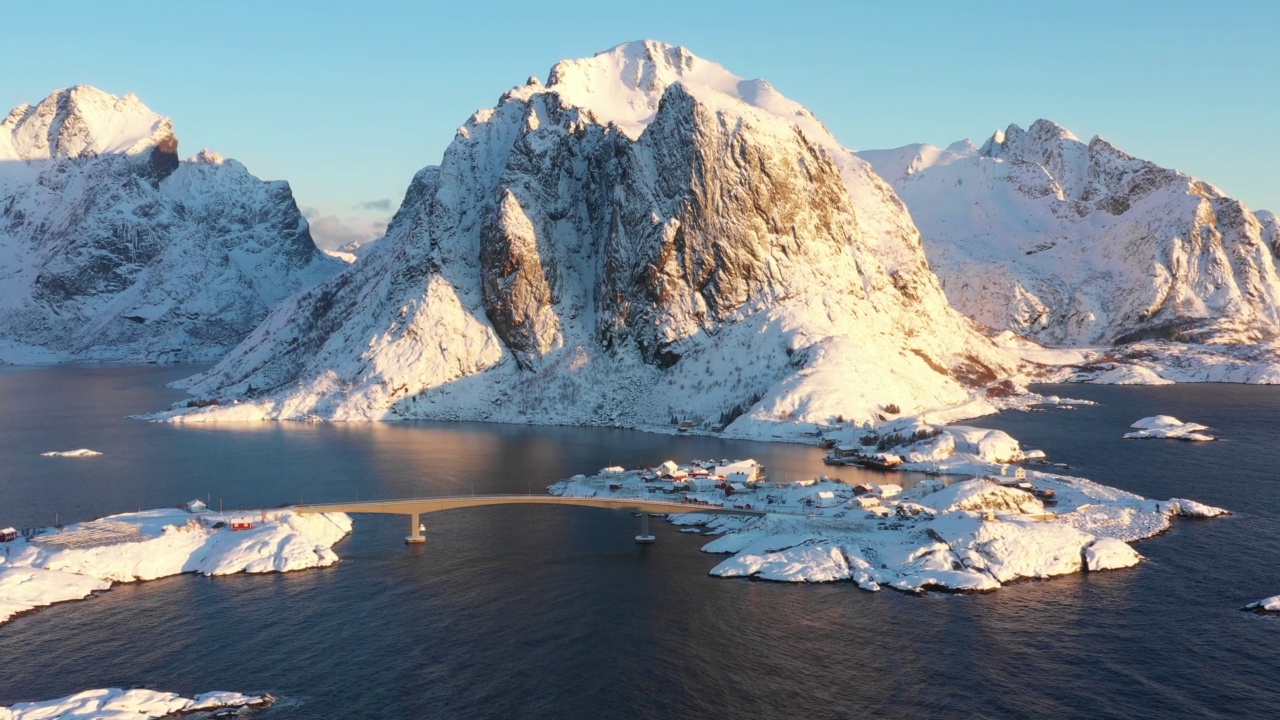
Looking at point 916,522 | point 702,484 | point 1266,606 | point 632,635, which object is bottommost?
point 632,635

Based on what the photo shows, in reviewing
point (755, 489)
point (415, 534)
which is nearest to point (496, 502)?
point (415, 534)

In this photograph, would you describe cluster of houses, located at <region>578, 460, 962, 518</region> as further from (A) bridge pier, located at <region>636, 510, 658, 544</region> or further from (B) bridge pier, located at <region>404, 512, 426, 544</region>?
(B) bridge pier, located at <region>404, 512, 426, 544</region>

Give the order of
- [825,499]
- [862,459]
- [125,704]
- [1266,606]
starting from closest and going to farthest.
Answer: [125,704]
[1266,606]
[825,499]
[862,459]

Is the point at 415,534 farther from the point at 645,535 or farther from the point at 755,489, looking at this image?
the point at 755,489

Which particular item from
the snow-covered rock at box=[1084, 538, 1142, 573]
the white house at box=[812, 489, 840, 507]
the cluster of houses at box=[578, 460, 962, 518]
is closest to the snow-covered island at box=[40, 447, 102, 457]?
the cluster of houses at box=[578, 460, 962, 518]

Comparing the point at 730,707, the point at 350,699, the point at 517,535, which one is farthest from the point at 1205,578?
the point at 350,699

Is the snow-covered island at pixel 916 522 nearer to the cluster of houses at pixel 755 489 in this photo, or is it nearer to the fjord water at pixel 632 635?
the cluster of houses at pixel 755 489

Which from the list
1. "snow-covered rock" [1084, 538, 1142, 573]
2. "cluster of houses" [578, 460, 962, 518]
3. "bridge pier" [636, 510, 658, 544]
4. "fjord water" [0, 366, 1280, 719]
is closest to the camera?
"fjord water" [0, 366, 1280, 719]

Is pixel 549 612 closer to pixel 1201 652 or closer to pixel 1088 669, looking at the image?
pixel 1088 669
